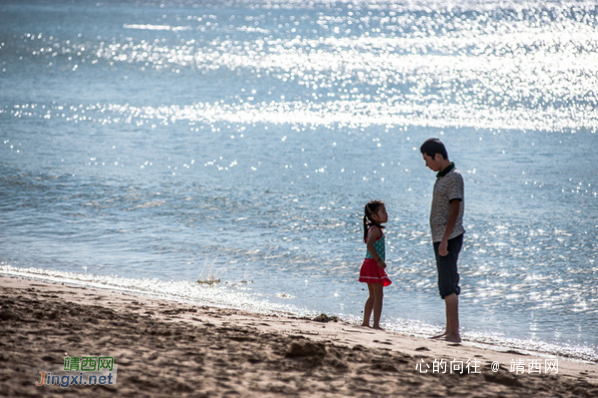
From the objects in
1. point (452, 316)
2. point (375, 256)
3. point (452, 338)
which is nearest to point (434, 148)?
point (375, 256)

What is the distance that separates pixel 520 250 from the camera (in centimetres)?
981

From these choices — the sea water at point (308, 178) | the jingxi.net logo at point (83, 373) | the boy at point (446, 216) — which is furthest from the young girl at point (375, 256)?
the jingxi.net logo at point (83, 373)

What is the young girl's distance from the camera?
19.5ft

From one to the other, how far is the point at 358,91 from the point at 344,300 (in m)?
21.0

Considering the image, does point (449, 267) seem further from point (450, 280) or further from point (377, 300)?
point (377, 300)

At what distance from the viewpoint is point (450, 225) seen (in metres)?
5.61

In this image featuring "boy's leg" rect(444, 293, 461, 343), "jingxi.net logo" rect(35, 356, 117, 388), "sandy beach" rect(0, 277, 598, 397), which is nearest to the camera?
"jingxi.net logo" rect(35, 356, 117, 388)

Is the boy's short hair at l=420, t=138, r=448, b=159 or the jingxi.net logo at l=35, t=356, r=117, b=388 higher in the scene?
the boy's short hair at l=420, t=138, r=448, b=159

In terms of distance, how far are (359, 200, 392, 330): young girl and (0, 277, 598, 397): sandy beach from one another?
0.48 metres

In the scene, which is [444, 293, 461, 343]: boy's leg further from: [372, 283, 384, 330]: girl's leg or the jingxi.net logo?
the jingxi.net logo

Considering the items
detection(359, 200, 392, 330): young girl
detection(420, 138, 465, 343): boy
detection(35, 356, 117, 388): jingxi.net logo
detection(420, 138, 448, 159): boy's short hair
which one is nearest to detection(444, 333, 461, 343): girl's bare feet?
detection(420, 138, 465, 343): boy

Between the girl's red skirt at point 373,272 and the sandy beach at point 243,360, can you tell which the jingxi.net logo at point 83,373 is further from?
the girl's red skirt at point 373,272

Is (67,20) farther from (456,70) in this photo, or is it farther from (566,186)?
(566,186)

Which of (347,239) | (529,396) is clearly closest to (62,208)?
(347,239)
